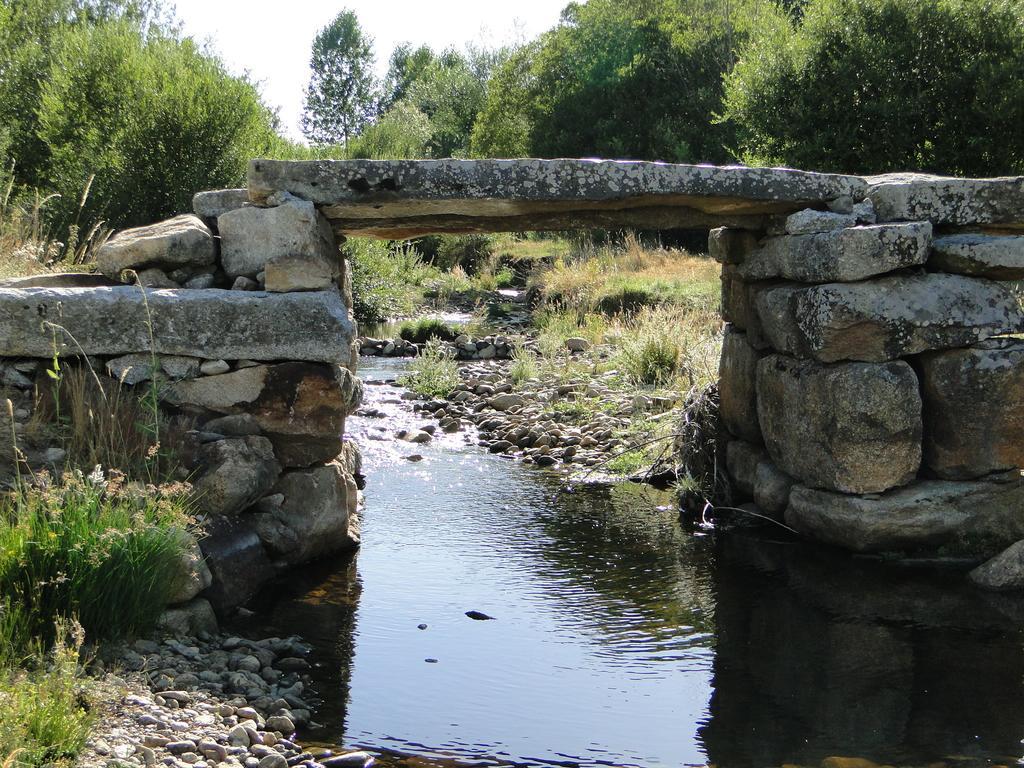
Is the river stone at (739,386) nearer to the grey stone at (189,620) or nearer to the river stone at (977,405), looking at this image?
the river stone at (977,405)

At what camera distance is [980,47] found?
47.6 ft

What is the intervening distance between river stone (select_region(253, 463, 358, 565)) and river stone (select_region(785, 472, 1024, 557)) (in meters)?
2.99

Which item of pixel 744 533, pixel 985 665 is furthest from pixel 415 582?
pixel 985 665

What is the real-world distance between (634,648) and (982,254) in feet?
10.1

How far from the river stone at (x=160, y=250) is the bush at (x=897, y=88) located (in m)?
11.5

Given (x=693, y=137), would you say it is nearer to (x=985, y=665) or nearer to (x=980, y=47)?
(x=980, y=47)

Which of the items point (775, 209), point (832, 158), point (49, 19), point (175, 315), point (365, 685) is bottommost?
point (365, 685)

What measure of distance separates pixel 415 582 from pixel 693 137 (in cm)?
2330

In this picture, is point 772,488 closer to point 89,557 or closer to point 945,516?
point 945,516

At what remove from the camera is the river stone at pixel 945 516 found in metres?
6.11

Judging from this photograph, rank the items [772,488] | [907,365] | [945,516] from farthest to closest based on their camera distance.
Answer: [772,488], [945,516], [907,365]

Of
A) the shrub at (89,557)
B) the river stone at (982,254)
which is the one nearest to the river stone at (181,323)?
the shrub at (89,557)

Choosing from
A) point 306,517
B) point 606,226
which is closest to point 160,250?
point 306,517

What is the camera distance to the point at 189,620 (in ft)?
15.5
